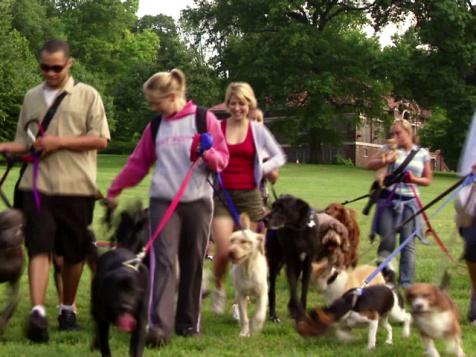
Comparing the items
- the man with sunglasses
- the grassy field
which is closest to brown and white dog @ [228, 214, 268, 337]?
the grassy field

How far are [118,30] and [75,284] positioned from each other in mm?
66804

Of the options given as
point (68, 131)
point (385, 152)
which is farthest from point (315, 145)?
point (68, 131)

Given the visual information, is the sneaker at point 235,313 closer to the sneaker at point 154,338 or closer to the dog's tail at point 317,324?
the dog's tail at point 317,324

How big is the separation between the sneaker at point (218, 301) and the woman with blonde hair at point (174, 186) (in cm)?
109

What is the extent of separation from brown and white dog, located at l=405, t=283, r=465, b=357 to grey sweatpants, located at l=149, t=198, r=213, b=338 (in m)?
1.61

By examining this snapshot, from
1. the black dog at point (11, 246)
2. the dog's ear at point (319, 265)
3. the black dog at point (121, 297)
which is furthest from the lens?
the dog's ear at point (319, 265)

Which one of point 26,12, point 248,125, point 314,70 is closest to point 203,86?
point 314,70

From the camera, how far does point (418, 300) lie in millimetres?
5516

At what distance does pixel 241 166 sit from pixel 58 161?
1611 millimetres

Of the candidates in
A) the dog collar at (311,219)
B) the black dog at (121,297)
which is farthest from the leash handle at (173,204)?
the dog collar at (311,219)

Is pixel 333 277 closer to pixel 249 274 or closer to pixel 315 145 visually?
pixel 249 274

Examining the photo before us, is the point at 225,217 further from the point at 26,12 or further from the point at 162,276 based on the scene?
the point at 26,12

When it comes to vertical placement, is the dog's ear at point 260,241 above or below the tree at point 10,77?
below

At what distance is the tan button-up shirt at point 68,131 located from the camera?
624cm
